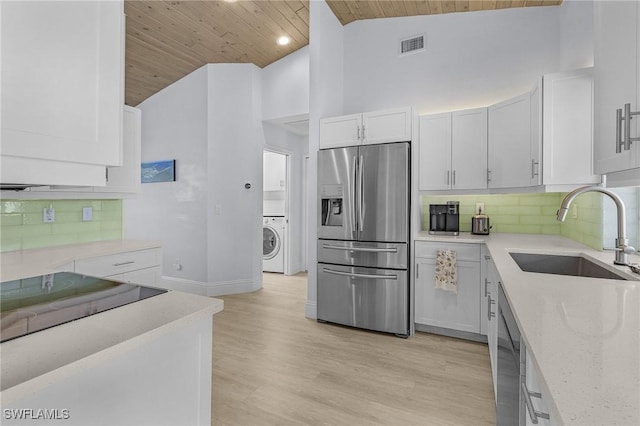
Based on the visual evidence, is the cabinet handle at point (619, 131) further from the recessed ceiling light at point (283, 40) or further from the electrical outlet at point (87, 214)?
the recessed ceiling light at point (283, 40)

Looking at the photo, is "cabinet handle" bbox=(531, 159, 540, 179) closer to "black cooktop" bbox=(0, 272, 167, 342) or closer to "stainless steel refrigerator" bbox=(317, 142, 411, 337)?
"stainless steel refrigerator" bbox=(317, 142, 411, 337)

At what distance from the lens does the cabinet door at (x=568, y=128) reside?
222 centimetres

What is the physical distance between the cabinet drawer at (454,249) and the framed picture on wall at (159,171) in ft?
11.3

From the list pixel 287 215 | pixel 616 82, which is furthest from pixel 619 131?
pixel 287 215

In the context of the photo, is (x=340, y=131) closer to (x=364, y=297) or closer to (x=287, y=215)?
(x=364, y=297)

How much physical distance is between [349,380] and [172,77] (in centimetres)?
429

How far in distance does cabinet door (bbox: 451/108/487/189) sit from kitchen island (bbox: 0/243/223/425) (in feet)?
8.98

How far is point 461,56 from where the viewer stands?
3.37 meters

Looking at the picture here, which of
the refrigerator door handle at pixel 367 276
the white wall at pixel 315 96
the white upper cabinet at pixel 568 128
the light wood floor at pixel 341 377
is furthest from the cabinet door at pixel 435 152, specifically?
the light wood floor at pixel 341 377

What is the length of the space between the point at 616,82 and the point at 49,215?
3.36m

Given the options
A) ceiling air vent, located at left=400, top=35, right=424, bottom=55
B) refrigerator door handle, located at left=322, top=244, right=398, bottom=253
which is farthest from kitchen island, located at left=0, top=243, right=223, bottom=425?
ceiling air vent, located at left=400, top=35, right=424, bottom=55

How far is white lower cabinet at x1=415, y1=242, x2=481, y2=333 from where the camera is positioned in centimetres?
277

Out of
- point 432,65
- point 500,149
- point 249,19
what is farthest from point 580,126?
point 249,19

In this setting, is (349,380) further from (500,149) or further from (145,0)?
(145,0)
